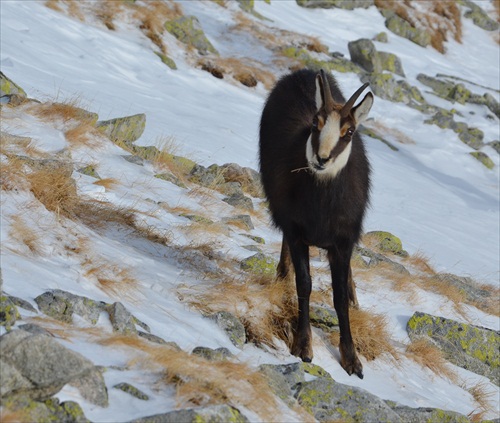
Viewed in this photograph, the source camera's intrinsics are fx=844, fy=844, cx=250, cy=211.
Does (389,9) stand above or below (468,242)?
above

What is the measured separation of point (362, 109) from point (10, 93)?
489cm

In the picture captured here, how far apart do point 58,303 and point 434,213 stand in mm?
10054

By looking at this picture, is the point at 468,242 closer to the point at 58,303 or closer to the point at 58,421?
the point at 58,303

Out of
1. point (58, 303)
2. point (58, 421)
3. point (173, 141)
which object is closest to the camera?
point (58, 421)

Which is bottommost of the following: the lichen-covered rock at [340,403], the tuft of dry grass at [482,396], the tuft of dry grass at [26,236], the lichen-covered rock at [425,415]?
the tuft of dry grass at [482,396]

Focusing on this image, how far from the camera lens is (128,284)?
5469 millimetres

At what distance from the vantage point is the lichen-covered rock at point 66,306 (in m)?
4.46

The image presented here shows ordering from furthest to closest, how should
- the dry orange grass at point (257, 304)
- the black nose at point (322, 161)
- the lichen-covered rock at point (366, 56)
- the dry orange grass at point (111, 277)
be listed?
1. the lichen-covered rock at point (366, 56)
2. the dry orange grass at point (257, 304)
3. the black nose at point (322, 161)
4. the dry orange grass at point (111, 277)

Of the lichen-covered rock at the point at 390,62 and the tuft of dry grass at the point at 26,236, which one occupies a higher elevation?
the lichen-covered rock at the point at 390,62

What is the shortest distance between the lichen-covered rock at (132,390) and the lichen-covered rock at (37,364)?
0.81ft

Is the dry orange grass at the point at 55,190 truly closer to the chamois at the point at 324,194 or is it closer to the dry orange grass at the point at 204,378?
the chamois at the point at 324,194

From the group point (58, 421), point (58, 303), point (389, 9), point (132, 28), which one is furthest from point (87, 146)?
point (389, 9)

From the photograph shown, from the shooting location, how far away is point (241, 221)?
8.53 meters

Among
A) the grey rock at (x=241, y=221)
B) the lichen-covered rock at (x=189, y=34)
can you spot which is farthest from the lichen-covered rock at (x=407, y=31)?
the grey rock at (x=241, y=221)
